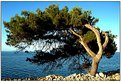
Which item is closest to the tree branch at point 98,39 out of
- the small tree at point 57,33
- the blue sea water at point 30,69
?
the small tree at point 57,33

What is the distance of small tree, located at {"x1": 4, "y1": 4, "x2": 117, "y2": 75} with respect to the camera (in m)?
8.39

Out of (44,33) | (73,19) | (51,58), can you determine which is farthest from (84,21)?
(51,58)

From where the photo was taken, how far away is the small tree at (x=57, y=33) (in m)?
8.39

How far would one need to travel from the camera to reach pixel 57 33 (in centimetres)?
921

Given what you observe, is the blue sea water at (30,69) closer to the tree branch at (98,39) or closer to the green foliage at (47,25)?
the green foliage at (47,25)

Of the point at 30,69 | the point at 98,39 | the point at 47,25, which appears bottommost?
the point at 98,39

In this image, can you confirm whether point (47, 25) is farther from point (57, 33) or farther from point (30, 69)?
point (30, 69)

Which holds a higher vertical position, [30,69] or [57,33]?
[30,69]

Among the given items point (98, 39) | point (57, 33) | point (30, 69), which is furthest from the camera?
point (30, 69)

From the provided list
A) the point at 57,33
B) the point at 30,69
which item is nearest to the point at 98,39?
the point at 57,33

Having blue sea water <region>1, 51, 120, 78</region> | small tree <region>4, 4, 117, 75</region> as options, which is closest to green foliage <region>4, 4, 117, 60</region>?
small tree <region>4, 4, 117, 75</region>

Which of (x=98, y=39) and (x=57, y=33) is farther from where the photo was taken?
(x=57, y=33)

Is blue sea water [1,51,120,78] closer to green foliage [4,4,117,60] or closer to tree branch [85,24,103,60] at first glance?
green foliage [4,4,117,60]

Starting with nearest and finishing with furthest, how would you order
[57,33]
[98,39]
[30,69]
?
1. [98,39]
2. [57,33]
3. [30,69]
